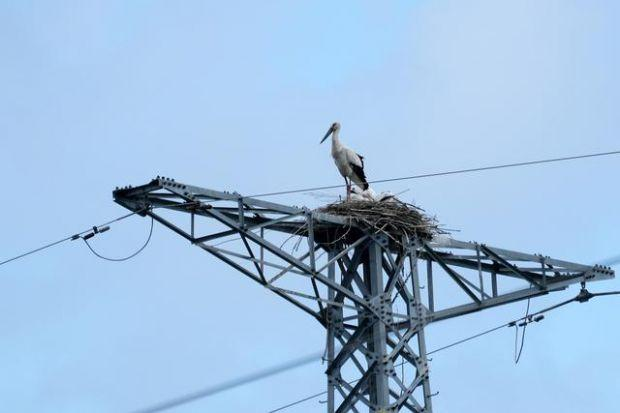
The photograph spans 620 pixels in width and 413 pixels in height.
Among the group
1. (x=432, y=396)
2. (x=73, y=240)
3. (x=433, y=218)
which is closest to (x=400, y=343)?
(x=432, y=396)

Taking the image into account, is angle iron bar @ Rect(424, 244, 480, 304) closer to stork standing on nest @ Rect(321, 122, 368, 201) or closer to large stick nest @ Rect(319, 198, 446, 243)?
large stick nest @ Rect(319, 198, 446, 243)

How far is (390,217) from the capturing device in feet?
78.2

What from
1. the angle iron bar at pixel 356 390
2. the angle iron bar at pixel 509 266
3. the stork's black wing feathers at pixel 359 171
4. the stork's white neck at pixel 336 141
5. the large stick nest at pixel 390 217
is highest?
the stork's white neck at pixel 336 141

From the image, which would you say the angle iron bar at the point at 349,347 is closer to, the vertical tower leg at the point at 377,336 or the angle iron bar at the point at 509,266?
the vertical tower leg at the point at 377,336

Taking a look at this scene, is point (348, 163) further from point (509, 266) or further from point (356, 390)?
point (356, 390)

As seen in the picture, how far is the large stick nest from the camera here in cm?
2356

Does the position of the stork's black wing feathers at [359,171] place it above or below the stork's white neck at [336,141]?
below

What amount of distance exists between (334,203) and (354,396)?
117 inches

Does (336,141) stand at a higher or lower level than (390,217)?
higher

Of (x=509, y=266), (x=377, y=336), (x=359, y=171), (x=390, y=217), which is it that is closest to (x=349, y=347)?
(x=377, y=336)

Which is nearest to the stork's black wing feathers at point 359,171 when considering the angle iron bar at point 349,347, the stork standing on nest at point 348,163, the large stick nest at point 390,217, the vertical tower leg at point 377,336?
the stork standing on nest at point 348,163

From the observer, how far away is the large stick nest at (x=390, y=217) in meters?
23.6

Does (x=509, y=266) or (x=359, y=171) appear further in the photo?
(x=359, y=171)

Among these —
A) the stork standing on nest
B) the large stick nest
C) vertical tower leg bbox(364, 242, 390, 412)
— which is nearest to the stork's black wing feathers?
the stork standing on nest
